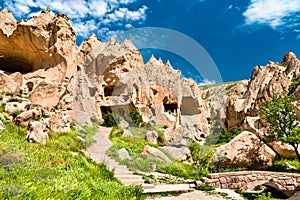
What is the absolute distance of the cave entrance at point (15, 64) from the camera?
23219 millimetres

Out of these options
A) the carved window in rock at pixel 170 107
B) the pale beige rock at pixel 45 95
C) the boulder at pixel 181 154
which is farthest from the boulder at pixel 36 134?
the carved window in rock at pixel 170 107

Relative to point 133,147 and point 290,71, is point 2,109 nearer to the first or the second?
point 133,147

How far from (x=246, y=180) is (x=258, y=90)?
26014 millimetres

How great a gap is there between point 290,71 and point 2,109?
41063mm

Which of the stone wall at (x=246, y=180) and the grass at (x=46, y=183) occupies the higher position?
the grass at (x=46, y=183)

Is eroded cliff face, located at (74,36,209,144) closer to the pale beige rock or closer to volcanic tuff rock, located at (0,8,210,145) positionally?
volcanic tuff rock, located at (0,8,210,145)

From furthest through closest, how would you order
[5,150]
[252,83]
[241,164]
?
[252,83], [241,164], [5,150]

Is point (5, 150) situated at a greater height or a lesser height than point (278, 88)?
lesser

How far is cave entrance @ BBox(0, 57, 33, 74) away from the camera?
76.2 ft

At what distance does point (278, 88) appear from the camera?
92.5 ft

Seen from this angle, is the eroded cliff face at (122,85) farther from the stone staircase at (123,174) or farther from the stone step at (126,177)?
the stone step at (126,177)

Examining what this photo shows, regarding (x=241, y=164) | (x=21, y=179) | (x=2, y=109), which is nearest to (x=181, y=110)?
(x=241, y=164)

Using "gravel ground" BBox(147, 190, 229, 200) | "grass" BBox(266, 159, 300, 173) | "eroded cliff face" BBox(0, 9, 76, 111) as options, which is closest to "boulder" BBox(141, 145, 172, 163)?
"grass" BBox(266, 159, 300, 173)

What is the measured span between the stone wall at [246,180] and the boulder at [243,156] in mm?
1826
